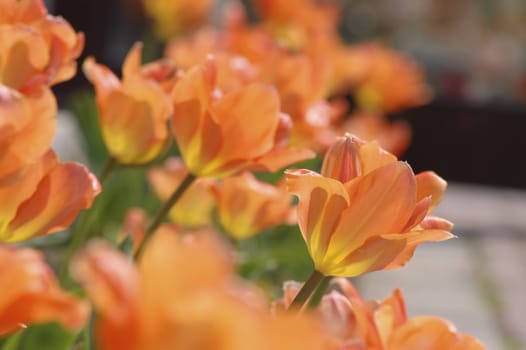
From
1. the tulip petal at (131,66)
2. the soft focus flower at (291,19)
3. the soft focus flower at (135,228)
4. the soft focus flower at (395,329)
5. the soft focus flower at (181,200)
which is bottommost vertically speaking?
the soft focus flower at (291,19)

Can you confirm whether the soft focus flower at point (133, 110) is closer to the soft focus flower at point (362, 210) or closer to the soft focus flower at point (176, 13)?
the soft focus flower at point (362, 210)

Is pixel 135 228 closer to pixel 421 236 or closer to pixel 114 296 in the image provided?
pixel 421 236

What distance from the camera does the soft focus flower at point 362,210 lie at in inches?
17.3

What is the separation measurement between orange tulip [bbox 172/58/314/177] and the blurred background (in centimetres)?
249

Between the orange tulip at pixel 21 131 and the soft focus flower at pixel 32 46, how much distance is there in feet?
0.22

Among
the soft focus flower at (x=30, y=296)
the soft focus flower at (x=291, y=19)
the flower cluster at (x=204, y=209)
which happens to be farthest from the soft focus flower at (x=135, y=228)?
the soft focus flower at (x=291, y=19)

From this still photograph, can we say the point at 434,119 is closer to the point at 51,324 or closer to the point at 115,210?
the point at 115,210

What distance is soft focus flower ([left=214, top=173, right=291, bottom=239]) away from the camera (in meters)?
0.83

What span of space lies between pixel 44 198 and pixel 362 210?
13 cm

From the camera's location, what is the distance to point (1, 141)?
1.33ft

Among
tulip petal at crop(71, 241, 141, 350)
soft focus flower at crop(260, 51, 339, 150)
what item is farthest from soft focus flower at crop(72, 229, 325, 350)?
soft focus flower at crop(260, 51, 339, 150)

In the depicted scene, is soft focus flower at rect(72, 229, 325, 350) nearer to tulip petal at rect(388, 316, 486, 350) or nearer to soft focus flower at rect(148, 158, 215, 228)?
tulip petal at rect(388, 316, 486, 350)

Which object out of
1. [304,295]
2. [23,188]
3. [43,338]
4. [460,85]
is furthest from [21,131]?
[460,85]

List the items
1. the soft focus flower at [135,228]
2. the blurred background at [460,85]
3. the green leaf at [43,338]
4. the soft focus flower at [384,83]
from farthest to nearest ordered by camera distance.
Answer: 1. the blurred background at [460,85]
2. the soft focus flower at [384,83]
3. the soft focus flower at [135,228]
4. the green leaf at [43,338]
